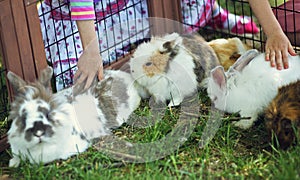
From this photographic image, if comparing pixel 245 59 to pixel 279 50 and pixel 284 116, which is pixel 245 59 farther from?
pixel 284 116

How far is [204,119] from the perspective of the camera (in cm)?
360

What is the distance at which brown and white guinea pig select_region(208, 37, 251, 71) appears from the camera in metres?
4.00

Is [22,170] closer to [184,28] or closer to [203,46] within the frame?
[203,46]

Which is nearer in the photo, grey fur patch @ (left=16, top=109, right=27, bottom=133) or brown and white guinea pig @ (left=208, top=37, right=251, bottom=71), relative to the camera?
grey fur patch @ (left=16, top=109, right=27, bottom=133)

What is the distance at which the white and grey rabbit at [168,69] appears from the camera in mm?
3789

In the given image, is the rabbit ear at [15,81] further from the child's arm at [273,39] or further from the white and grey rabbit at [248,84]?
the child's arm at [273,39]

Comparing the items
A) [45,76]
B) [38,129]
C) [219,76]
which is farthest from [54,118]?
[219,76]

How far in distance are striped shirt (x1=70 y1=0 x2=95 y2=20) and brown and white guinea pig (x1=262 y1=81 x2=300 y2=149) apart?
1.09 m

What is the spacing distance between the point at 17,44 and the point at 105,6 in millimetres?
Result: 883

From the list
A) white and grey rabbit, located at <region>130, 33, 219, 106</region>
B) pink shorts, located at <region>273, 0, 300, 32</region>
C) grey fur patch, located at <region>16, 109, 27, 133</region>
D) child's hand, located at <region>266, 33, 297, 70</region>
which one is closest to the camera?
grey fur patch, located at <region>16, 109, 27, 133</region>

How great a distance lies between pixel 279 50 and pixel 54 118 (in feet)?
4.04

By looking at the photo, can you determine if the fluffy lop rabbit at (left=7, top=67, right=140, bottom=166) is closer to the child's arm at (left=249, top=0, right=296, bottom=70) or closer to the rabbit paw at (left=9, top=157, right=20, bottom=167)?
the rabbit paw at (left=9, top=157, right=20, bottom=167)

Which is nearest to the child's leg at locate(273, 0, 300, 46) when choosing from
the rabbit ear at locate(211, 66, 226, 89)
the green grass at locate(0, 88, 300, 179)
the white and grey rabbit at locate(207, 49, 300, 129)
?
the white and grey rabbit at locate(207, 49, 300, 129)

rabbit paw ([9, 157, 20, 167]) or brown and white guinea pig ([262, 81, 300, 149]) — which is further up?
brown and white guinea pig ([262, 81, 300, 149])
